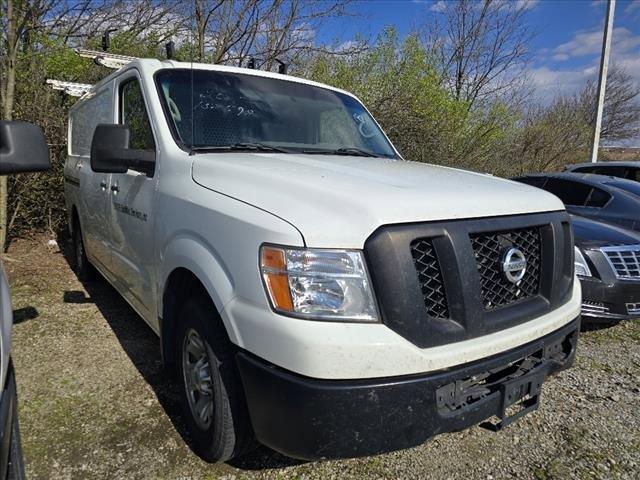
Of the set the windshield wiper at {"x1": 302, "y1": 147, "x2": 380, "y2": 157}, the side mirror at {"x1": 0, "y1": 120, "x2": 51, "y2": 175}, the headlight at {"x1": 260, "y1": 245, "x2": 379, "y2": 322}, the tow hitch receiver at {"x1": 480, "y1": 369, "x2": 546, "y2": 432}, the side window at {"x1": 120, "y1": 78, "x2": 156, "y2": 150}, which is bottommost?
the tow hitch receiver at {"x1": 480, "y1": 369, "x2": 546, "y2": 432}

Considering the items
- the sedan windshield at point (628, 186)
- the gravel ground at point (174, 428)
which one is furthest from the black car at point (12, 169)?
the sedan windshield at point (628, 186)

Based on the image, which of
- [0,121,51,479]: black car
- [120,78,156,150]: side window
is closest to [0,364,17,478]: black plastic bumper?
[0,121,51,479]: black car

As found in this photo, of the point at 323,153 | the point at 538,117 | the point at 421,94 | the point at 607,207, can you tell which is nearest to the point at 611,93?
the point at 538,117

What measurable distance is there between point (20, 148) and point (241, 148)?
1239 millimetres

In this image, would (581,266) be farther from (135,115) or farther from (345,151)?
(135,115)

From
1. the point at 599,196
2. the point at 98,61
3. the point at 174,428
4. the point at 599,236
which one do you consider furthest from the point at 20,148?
the point at 599,196

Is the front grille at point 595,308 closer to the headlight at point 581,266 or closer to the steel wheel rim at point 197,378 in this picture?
the headlight at point 581,266

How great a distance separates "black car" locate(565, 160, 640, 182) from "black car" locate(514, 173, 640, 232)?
2.30 m

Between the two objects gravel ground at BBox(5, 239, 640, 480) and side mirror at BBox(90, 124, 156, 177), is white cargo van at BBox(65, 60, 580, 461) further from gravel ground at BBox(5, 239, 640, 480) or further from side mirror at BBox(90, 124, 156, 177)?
gravel ground at BBox(5, 239, 640, 480)

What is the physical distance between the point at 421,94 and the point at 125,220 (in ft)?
32.3

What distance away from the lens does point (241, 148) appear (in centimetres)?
265

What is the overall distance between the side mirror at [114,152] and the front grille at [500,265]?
6.07 ft

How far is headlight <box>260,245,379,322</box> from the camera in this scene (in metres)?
1.63

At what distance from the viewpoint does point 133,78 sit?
3105mm
